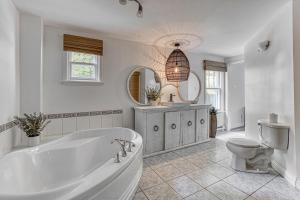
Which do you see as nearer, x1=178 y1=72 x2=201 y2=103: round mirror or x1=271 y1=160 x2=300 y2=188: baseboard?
x1=271 y1=160 x2=300 y2=188: baseboard

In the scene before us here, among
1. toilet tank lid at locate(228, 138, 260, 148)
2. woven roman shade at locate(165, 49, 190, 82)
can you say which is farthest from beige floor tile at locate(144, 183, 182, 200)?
woven roman shade at locate(165, 49, 190, 82)

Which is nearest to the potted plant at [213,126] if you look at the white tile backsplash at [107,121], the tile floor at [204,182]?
the tile floor at [204,182]

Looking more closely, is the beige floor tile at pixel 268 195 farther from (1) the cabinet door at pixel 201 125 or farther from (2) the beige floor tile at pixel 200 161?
(1) the cabinet door at pixel 201 125

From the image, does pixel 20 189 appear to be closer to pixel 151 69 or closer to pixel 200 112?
pixel 151 69

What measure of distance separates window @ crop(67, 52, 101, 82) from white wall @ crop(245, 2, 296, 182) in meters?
2.86

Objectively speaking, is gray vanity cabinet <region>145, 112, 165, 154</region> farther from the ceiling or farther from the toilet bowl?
the ceiling

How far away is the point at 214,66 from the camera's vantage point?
430 cm

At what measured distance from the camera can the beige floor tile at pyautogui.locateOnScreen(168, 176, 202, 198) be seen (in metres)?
1.83

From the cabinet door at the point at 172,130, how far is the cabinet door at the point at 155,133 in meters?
0.11

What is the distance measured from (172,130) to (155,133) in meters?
0.40

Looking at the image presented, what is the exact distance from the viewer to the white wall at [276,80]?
1959 millimetres

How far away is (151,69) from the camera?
328 centimetres

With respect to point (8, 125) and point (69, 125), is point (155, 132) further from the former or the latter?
point (8, 125)

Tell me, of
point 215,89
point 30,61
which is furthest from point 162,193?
point 215,89
